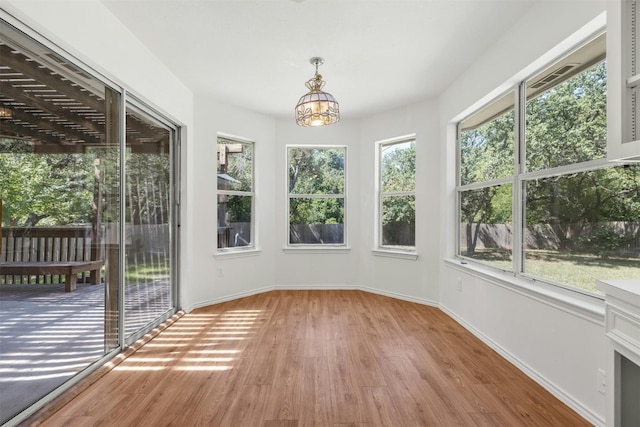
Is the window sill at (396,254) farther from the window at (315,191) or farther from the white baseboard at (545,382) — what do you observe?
the white baseboard at (545,382)

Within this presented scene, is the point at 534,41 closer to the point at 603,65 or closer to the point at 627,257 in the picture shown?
the point at 603,65

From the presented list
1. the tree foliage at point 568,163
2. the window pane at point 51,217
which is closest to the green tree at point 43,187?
the window pane at point 51,217

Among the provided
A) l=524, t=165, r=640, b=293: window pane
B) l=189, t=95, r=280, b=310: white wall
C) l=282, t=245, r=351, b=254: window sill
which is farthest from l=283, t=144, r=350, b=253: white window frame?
l=524, t=165, r=640, b=293: window pane

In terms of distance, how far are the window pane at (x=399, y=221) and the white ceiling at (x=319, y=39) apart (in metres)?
1.49

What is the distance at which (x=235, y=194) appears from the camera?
468 centimetres

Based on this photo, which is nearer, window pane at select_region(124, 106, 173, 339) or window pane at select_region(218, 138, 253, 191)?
window pane at select_region(124, 106, 173, 339)

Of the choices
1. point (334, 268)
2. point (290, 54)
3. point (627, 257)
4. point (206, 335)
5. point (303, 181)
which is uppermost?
point (290, 54)

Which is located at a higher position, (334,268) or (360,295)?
(334,268)

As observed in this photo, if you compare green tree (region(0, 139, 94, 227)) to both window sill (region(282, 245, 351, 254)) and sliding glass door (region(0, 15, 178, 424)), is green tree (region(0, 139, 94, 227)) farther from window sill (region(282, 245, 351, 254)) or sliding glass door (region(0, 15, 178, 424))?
window sill (region(282, 245, 351, 254))

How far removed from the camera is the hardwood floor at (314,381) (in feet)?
6.33

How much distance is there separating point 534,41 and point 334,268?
369 centimetres

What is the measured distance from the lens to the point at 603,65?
6.70ft

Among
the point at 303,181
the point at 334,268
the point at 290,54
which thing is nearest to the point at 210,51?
the point at 290,54

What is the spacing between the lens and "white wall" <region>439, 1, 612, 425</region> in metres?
1.95
